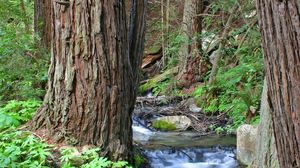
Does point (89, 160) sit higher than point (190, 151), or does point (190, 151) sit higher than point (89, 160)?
point (89, 160)

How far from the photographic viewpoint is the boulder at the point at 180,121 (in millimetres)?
9222

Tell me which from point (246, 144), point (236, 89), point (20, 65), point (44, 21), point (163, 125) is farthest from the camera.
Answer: point (236, 89)

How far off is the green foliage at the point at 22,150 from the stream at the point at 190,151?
218 cm

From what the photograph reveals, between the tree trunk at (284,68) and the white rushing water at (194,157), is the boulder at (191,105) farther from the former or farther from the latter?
the tree trunk at (284,68)

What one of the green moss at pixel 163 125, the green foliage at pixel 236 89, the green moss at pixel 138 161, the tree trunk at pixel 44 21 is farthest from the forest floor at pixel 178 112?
the green moss at pixel 138 161

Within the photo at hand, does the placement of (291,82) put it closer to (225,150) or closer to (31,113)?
(31,113)

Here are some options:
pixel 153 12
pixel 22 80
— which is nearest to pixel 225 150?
pixel 22 80

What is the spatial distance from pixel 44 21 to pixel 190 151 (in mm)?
3685

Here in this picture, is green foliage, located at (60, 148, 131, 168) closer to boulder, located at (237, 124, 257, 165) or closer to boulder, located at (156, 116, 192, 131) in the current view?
boulder, located at (237, 124, 257, 165)

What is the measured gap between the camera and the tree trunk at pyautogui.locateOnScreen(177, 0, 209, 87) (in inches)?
497

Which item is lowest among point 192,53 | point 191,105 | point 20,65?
point 191,105

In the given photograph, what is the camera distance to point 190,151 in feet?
23.9

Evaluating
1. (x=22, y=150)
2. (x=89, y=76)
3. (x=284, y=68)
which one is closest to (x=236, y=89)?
(x=89, y=76)

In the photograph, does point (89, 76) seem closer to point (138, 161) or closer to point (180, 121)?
point (138, 161)
